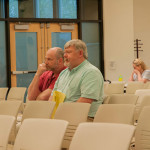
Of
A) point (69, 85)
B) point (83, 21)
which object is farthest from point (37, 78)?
point (83, 21)

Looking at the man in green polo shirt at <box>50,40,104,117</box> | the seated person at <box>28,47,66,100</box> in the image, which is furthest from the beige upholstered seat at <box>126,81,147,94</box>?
the man in green polo shirt at <box>50,40,104,117</box>

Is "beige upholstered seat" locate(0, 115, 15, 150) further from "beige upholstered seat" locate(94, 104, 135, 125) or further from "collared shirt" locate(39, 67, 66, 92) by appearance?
"collared shirt" locate(39, 67, 66, 92)

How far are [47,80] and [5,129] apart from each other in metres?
2.65

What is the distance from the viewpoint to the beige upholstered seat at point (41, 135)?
3.54 meters

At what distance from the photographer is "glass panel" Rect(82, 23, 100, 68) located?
44.8 ft

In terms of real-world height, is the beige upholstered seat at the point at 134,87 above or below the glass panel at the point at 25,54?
below

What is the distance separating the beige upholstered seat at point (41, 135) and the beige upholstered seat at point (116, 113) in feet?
3.22

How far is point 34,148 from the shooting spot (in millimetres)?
3695

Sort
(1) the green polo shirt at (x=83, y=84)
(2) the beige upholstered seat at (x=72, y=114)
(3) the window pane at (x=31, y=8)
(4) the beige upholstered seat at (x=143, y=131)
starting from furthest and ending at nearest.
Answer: (3) the window pane at (x=31, y=8) < (1) the green polo shirt at (x=83, y=84) < (2) the beige upholstered seat at (x=72, y=114) < (4) the beige upholstered seat at (x=143, y=131)

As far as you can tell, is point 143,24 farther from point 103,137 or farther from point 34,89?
point 103,137

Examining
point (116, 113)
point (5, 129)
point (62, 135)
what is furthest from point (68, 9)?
point (62, 135)

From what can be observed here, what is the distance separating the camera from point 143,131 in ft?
14.4

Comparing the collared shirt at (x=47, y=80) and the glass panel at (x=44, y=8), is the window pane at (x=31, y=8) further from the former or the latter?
the collared shirt at (x=47, y=80)

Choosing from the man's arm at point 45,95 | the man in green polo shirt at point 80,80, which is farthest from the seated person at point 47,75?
the man in green polo shirt at point 80,80
